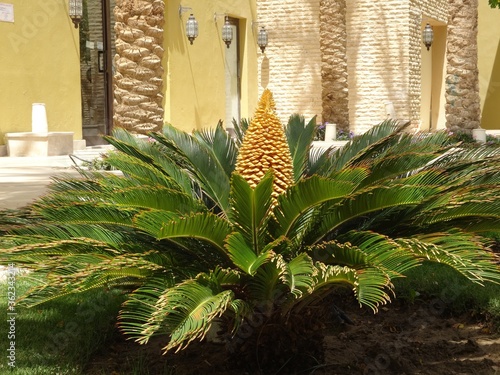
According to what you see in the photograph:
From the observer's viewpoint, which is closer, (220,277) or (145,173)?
(220,277)

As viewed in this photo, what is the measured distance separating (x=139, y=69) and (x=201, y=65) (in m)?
9.20

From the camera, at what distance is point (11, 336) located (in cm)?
430

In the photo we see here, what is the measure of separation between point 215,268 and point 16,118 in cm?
1279

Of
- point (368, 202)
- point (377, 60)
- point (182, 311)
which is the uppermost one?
point (377, 60)

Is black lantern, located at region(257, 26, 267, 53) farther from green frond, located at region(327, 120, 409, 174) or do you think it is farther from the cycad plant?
the cycad plant

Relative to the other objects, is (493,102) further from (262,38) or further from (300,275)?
(300,275)

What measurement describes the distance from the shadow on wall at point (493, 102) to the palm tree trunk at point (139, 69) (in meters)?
22.0

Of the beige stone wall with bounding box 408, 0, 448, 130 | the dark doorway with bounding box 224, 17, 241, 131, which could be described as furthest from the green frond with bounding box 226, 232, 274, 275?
the beige stone wall with bounding box 408, 0, 448, 130

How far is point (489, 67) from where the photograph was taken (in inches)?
1241

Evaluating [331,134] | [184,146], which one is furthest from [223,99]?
[184,146]

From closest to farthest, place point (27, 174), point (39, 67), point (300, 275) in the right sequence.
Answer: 1. point (300, 275)
2. point (27, 174)
3. point (39, 67)

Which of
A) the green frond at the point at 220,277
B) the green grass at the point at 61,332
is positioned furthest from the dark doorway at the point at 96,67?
the green frond at the point at 220,277

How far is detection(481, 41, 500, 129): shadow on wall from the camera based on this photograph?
103ft

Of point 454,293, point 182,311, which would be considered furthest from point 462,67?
point 182,311
